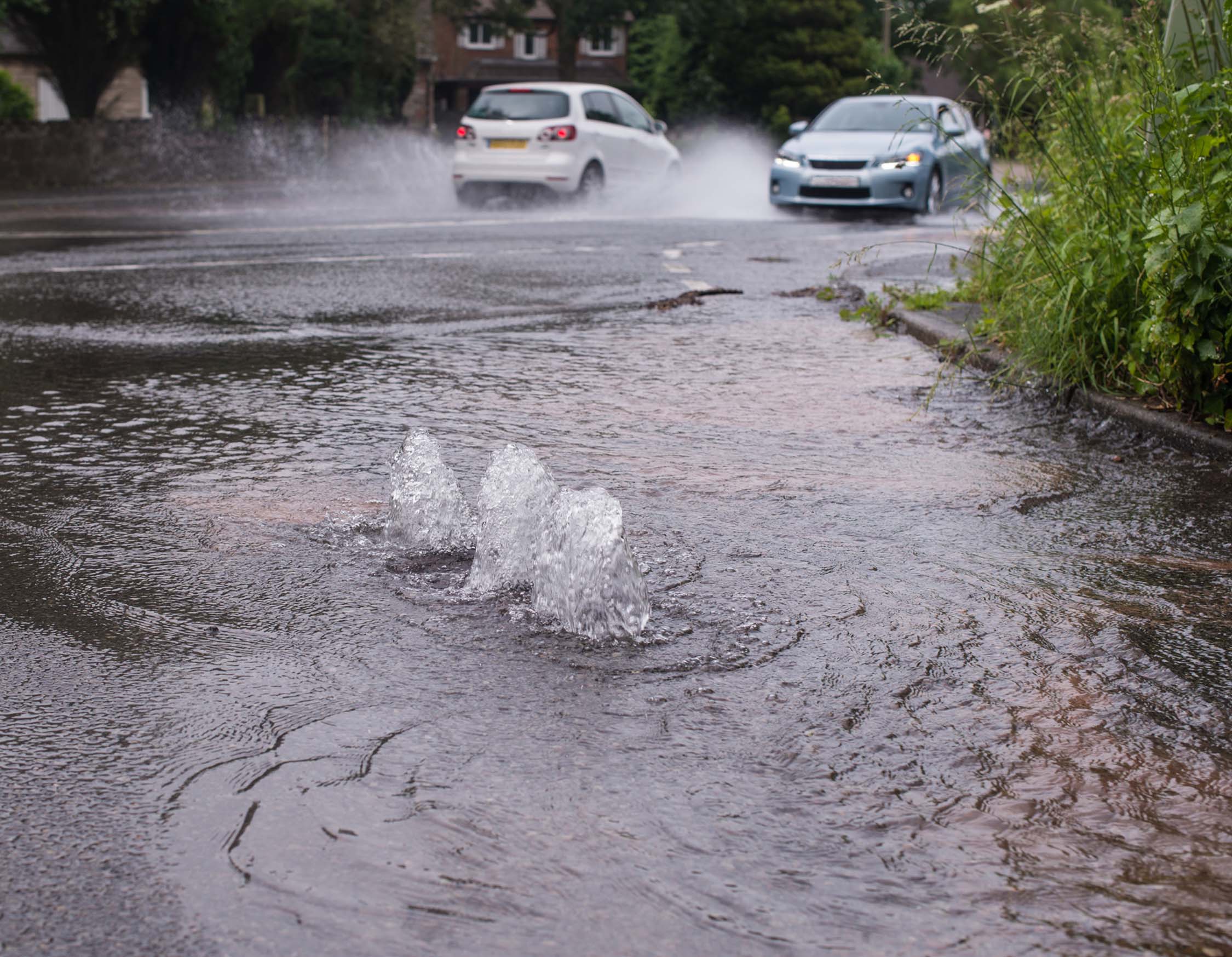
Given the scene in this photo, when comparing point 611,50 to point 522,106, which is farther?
point 611,50

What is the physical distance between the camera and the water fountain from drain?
3.45 meters

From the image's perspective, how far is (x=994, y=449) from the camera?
5.58 meters

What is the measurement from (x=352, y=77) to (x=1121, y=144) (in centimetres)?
3437

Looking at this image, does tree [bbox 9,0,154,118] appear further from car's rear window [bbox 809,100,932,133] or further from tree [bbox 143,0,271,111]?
car's rear window [bbox 809,100,932,133]

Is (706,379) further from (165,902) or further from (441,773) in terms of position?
(165,902)

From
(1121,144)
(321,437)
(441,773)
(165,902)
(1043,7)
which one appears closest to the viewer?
(165,902)

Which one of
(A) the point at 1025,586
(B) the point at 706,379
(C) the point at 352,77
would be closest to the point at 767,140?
(C) the point at 352,77

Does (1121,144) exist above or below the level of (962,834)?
above

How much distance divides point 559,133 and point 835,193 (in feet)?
12.4

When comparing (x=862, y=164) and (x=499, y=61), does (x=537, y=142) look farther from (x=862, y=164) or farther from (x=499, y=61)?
(x=499, y=61)

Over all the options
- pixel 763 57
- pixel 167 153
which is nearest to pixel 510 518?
pixel 167 153

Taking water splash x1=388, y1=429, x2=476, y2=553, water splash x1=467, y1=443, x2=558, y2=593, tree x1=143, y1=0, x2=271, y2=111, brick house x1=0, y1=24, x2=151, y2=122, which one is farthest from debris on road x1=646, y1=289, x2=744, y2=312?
brick house x1=0, y1=24, x2=151, y2=122

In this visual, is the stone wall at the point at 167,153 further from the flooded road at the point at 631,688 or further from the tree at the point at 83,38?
the flooded road at the point at 631,688

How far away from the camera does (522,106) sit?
66.2ft
